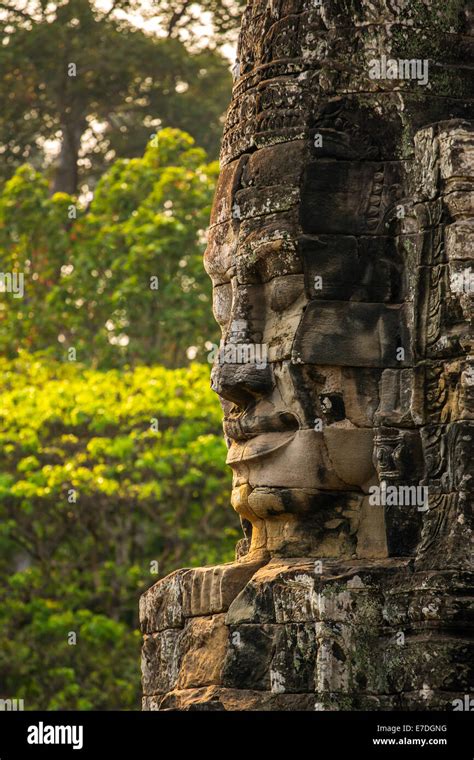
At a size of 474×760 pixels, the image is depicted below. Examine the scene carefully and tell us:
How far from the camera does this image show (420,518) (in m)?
12.4

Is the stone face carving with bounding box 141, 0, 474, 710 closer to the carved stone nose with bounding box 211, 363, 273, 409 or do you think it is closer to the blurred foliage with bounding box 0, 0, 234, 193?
the carved stone nose with bounding box 211, 363, 273, 409

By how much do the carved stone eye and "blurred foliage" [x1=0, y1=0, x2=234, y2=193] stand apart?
19286mm

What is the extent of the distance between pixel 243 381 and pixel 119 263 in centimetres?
1411

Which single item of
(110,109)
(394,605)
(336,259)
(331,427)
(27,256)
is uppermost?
(110,109)

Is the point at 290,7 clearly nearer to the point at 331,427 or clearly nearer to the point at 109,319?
the point at 331,427

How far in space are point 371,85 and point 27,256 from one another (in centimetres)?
1635

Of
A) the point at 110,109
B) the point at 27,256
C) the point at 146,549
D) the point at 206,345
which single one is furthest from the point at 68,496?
the point at 110,109

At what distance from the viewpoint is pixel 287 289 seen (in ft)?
42.8

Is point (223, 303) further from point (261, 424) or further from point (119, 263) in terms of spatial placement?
point (119, 263)

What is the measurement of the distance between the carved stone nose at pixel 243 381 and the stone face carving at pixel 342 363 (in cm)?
1

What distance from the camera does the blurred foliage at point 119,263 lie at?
26719 millimetres

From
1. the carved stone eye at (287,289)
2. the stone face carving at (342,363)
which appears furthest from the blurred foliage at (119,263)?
the carved stone eye at (287,289)

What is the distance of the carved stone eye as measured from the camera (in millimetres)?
13008

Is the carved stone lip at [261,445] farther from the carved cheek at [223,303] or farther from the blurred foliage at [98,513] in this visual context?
the blurred foliage at [98,513]
